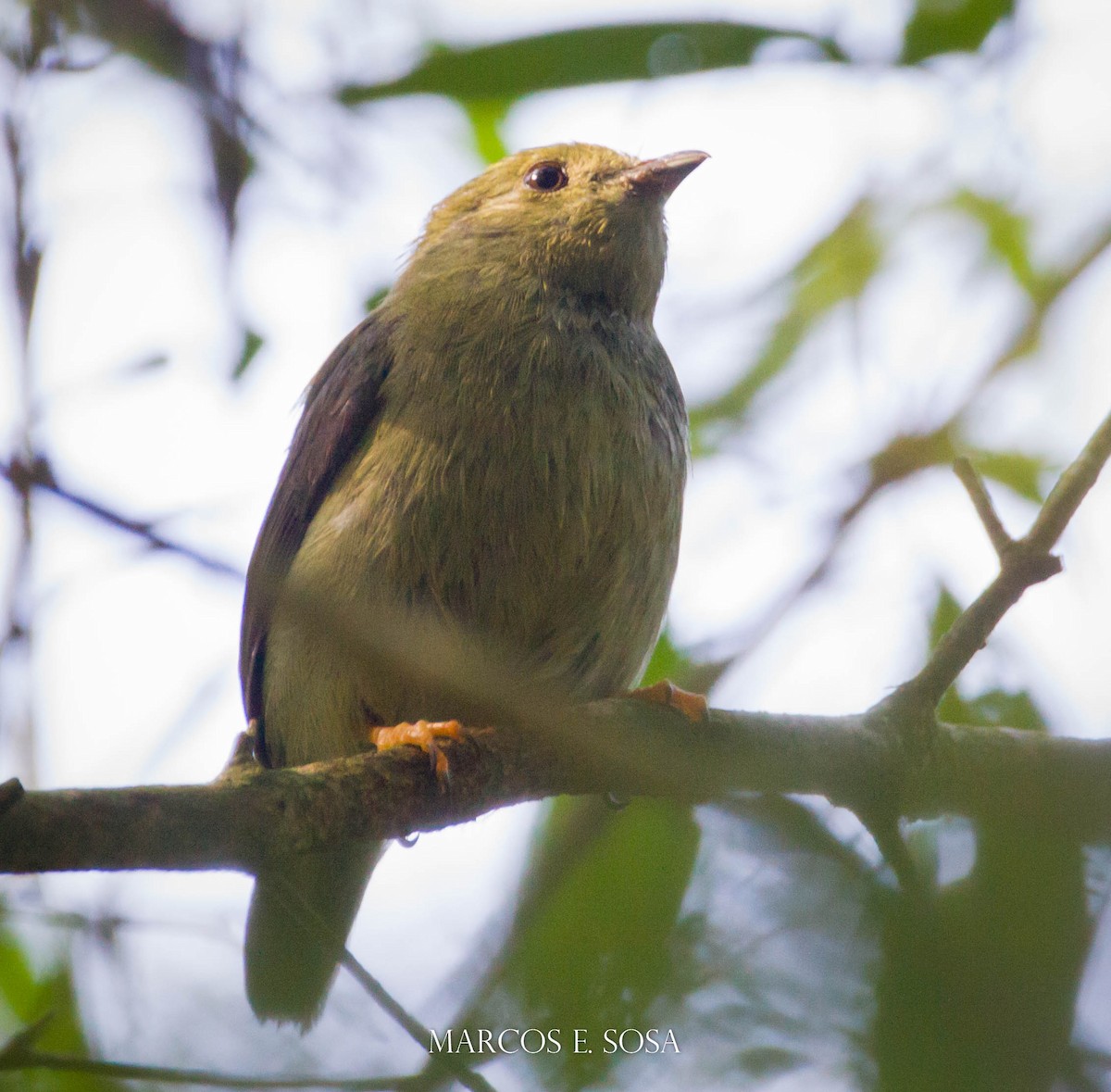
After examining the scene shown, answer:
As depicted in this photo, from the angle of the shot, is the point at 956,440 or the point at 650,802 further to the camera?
the point at 956,440

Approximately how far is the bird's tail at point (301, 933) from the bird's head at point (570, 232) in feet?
6.56

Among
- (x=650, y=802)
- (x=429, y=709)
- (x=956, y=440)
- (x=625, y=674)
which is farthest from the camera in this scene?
(x=956, y=440)

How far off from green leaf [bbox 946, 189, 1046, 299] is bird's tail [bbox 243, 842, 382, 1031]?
3202 mm

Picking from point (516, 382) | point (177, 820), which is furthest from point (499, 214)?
point (177, 820)

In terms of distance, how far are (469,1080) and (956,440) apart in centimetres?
298

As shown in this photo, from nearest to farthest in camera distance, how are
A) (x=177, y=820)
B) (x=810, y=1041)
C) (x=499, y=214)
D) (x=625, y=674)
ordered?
(x=810, y=1041), (x=177, y=820), (x=625, y=674), (x=499, y=214)

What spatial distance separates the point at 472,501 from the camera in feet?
12.6

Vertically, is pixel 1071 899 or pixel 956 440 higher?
pixel 1071 899

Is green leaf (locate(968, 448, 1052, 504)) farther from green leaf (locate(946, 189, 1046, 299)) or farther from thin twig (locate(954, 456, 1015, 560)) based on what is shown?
thin twig (locate(954, 456, 1015, 560))

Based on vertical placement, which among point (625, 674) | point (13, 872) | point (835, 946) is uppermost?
point (835, 946)

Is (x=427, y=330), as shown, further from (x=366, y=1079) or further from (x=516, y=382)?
(x=366, y=1079)

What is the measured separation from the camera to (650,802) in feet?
11.3

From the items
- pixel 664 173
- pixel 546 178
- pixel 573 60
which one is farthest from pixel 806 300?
pixel 573 60

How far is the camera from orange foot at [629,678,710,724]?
11.8 ft
